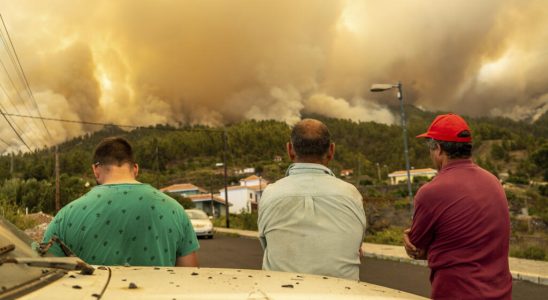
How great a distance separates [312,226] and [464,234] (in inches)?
30.1

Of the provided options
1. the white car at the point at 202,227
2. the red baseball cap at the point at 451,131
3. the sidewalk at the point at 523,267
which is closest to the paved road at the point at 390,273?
the sidewalk at the point at 523,267

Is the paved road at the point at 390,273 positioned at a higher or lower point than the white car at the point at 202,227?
lower

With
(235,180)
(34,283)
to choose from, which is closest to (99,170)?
(34,283)

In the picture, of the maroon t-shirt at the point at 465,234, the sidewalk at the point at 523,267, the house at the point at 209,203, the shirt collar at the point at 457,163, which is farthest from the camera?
the house at the point at 209,203

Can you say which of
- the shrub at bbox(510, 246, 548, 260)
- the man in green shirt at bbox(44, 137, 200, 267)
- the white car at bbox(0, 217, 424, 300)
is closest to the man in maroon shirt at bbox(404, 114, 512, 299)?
the white car at bbox(0, 217, 424, 300)

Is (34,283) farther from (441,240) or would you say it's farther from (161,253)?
(441,240)

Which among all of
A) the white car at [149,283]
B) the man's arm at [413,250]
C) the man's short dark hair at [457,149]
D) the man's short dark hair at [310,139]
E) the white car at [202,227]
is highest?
the man's short dark hair at [310,139]

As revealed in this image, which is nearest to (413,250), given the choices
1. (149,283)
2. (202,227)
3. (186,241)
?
(186,241)

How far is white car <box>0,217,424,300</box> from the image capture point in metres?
1.34

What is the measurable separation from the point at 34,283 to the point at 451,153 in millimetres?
2184

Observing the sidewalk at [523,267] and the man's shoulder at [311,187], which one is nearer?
the man's shoulder at [311,187]

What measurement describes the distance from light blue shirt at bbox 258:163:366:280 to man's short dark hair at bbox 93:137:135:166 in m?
0.83

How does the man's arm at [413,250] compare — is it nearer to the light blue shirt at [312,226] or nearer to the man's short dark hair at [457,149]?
the light blue shirt at [312,226]

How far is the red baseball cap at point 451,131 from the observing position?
2.89 m
